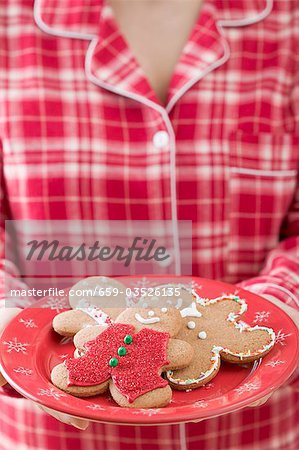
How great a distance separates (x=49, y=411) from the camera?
76cm

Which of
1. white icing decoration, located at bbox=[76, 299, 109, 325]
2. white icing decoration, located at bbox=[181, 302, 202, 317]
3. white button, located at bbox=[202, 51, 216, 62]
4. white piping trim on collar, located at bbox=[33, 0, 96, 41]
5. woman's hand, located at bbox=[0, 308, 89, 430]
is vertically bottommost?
woman's hand, located at bbox=[0, 308, 89, 430]

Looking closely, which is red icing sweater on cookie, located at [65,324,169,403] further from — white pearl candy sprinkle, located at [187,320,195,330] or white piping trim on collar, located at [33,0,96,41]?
white piping trim on collar, located at [33,0,96,41]

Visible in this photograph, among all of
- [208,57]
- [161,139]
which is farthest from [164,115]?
[208,57]

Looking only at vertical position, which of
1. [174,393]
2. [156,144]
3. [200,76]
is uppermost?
[200,76]

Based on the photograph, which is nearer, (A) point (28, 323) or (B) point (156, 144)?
(A) point (28, 323)

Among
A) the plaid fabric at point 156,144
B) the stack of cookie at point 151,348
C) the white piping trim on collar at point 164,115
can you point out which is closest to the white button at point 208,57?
the plaid fabric at point 156,144

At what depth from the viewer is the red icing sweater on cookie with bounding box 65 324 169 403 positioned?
77 centimetres

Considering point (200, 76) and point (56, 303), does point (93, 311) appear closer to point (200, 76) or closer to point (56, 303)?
point (56, 303)

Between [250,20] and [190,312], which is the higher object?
[250,20]

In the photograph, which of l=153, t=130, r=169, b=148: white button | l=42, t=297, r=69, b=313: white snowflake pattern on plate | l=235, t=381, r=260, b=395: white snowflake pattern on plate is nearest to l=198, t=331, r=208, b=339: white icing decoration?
l=235, t=381, r=260, b=395: white snowflake pattern on plate

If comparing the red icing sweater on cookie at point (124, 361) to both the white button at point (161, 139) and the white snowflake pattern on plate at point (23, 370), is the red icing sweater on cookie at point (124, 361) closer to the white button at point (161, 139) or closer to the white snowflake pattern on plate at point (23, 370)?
the white snowflake pattern on plate at point (23, 370)

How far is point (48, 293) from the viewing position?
3.39 feet

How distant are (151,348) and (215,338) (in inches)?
4.1

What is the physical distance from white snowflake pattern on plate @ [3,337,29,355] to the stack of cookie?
6cm
